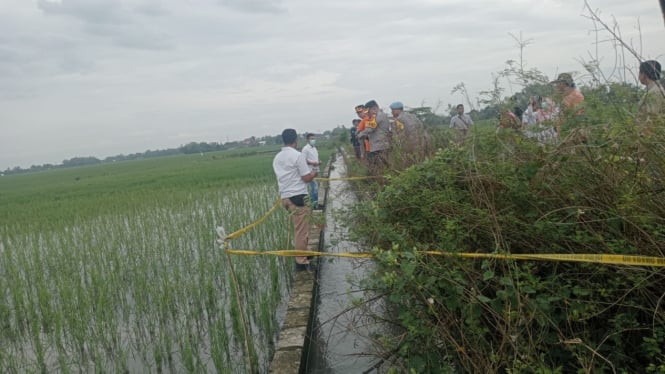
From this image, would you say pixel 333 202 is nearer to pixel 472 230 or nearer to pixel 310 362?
pixel 310 362

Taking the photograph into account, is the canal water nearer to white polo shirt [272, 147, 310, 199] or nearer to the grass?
the grass

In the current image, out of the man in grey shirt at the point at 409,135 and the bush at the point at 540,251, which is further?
the man in grey shirt at the point at 409,135

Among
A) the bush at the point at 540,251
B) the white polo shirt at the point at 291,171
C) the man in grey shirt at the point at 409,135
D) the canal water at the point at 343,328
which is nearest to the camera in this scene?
the bush at the point at 540,251

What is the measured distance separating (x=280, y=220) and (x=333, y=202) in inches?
106

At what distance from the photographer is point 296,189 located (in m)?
4.51

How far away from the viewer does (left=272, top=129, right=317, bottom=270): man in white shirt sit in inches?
176

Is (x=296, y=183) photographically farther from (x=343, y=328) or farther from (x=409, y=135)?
(x=409, y=135)

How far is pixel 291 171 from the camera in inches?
176

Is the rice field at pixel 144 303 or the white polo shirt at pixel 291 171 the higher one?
the white polo shirt at pixel 291 171

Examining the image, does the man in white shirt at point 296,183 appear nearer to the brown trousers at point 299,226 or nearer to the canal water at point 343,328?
the brown trousers at point 299,226

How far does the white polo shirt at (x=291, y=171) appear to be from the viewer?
14.6 feet

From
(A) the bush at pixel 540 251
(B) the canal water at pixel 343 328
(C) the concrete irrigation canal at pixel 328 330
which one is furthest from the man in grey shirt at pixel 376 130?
(A) the bush at pixel 540 251

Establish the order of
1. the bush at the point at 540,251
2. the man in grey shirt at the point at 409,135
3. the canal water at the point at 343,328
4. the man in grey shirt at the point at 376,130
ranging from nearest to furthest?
the bush at the point at 540,251 → the canal water at the point at 343,328 → the man in grey shirt at the point at 409,135 → the man in grey shirt at the point at 376,130

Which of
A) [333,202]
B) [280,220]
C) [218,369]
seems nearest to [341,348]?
[218,369]
